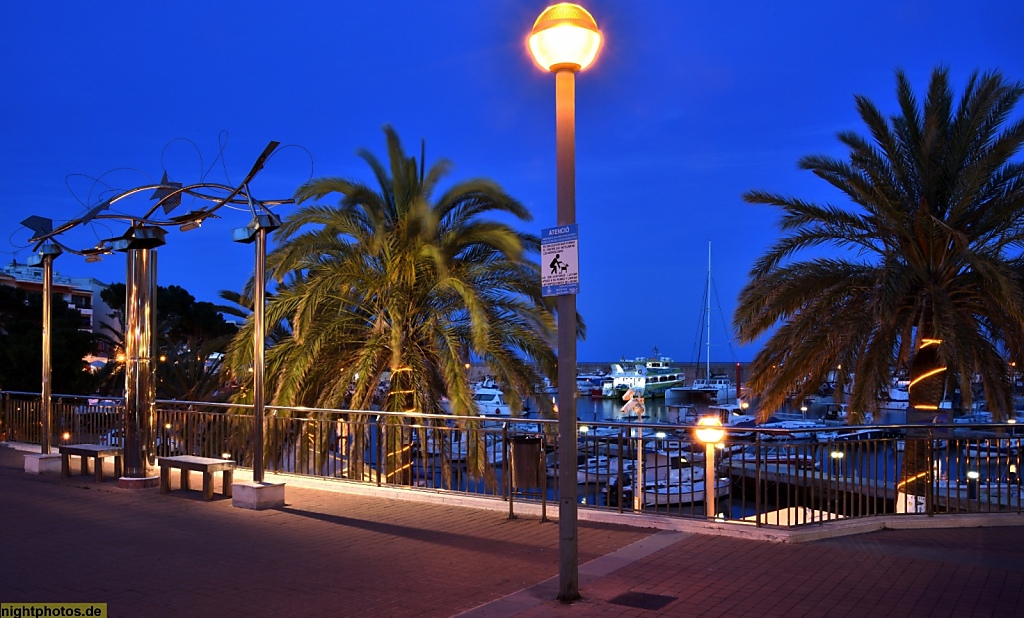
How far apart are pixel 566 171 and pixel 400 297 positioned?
9323 millimetres

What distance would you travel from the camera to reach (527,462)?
1069 cm

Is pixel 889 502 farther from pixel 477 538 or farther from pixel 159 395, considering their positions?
pixel 159 395

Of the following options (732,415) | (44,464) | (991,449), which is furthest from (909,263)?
(732,415)

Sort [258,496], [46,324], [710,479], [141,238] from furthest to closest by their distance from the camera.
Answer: [46,324], [141,238], [258,496], [710,479]

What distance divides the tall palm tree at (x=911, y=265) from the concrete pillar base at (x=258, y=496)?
8879 millimetres

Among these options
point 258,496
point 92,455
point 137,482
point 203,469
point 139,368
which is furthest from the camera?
point 92,455

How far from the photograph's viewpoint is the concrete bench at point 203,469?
11898 millimetres

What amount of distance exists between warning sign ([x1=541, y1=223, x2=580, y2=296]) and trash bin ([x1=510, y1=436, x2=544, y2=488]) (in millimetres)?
3825

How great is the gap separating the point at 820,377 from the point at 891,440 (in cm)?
602

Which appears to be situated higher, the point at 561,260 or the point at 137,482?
the point at 561,260

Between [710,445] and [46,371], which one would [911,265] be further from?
[46,371]

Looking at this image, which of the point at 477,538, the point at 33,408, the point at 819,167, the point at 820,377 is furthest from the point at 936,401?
the point at 33,408

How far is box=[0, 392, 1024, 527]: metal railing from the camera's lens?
32.8ft

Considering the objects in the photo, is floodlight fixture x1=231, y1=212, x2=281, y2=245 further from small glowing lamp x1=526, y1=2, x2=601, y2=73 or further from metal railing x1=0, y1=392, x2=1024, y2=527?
small glowing lamp x1=526, y1=2, x2=601, y2=73
